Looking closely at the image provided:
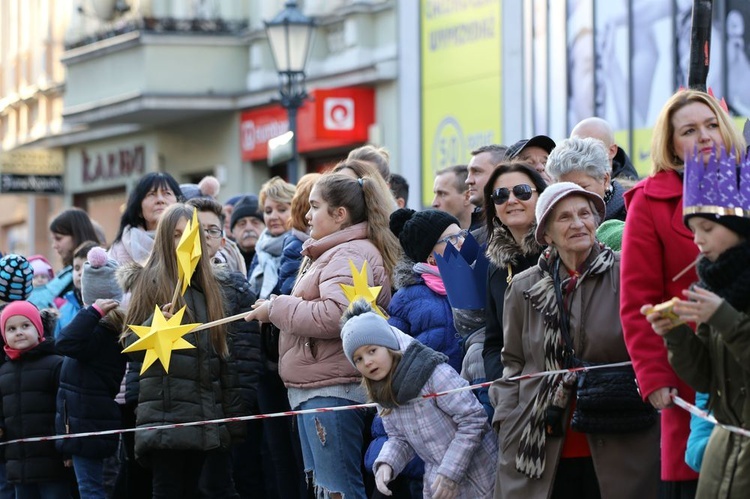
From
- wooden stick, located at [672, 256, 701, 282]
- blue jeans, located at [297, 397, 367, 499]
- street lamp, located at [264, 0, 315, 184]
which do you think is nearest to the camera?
wooden stick, located at [672, 256, 701, 282]

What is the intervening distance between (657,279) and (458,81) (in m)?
15.0

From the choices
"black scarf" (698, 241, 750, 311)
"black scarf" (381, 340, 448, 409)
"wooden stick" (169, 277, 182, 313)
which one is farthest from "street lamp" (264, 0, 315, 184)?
"black scarf" (698, 241, 750, 311)

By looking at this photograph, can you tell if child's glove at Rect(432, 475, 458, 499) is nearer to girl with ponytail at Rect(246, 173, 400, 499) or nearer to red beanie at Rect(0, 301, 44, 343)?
girl with ponytail at Rect(246, 173, 400, 499)

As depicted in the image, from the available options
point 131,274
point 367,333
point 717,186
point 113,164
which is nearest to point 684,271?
point 717,186

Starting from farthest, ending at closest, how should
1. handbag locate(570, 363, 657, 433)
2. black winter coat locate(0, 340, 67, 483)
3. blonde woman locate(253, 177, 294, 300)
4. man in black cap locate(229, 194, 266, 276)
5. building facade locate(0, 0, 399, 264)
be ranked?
building facade locate(0, 0, 399, 264) < man in black cap locate(229, 194, 266, 276) < blonde woman locate(253, 177, 294, 300) < black winter coat locate(0, 340, 67, 483) < handbag locate(570, 363, 657, 433)

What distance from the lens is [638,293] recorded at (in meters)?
5.68

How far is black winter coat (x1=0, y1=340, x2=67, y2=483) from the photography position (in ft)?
31.2

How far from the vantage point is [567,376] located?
6223mm

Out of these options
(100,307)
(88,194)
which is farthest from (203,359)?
(88,194)

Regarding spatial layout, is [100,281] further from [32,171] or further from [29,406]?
[32,171]

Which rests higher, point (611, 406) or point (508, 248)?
point (508, 248)

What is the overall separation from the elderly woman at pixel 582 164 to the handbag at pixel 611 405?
1324 millimetres

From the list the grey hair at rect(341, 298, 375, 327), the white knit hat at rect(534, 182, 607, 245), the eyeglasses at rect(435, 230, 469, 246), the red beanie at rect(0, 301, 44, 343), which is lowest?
the red beanie at rect(0, 301, 44, 343)

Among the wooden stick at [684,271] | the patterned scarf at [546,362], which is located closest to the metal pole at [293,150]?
the patterned scarf at [546,362]
